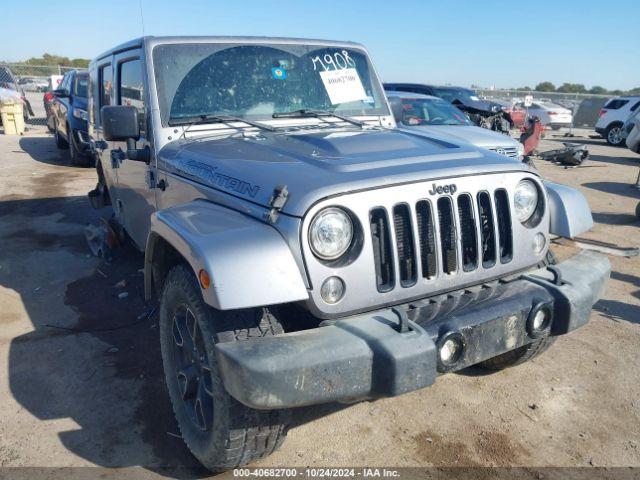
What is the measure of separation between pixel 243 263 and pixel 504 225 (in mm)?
1416

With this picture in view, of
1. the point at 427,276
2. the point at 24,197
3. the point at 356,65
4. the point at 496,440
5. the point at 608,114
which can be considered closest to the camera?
the point at 427,276

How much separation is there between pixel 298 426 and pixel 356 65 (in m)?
2.65

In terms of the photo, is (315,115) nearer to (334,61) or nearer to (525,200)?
(334,61)

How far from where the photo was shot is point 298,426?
3.09 m

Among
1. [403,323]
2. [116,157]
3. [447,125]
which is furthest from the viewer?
[447,125]

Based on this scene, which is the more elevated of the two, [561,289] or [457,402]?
[561,289]

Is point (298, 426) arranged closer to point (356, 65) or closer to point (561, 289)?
point (561, 289)

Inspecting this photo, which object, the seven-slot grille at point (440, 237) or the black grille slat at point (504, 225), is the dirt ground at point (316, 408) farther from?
the black grille slat at point (504, 225)

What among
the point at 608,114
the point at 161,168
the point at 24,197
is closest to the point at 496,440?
the point at 161,168

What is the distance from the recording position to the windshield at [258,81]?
3.45m

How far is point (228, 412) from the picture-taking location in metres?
2.30

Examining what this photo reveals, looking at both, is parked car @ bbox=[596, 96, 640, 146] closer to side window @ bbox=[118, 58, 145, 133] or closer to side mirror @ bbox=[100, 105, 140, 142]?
side window @ bbox=[118, 58, 145, 133]

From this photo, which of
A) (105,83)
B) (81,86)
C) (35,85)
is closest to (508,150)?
(105,83)

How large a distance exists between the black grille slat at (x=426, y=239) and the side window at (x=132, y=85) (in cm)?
202
